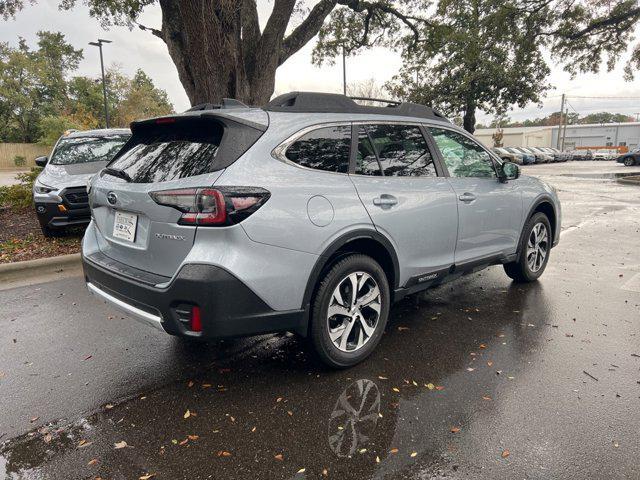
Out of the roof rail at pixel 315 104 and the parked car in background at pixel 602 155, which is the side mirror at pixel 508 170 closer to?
the roof rail at pixel 315 104

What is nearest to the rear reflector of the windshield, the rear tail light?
the rear tail light

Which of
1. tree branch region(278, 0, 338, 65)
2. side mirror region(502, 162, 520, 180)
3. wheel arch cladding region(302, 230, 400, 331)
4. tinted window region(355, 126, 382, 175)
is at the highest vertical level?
tree branch region(278, 0, 338, 65)

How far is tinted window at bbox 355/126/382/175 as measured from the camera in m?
3.22

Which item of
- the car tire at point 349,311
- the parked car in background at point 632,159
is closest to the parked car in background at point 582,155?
the parked car in background at point 632,159

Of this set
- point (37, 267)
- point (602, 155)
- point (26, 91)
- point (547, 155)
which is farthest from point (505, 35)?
point (26, 91)

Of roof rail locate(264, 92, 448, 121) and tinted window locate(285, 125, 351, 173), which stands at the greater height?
roof rail locate(264, 92, 448, 121)

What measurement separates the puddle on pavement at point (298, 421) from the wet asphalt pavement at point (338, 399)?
10mm

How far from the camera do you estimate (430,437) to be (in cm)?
246

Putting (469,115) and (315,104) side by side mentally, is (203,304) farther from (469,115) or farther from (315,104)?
(469,115)

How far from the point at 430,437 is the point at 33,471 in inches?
82.4

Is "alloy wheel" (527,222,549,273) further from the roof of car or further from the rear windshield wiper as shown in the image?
the roof of car

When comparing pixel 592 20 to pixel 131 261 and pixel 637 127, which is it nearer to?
pixel 131 261

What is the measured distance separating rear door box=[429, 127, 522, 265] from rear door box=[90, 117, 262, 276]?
2.02 m

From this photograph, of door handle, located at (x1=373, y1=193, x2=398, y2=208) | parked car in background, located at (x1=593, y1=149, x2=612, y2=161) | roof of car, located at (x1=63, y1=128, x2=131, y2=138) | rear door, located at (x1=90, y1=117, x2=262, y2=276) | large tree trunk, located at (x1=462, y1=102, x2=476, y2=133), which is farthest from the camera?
parked car in background, located at (x1=593, y1=149, x2=612, y2=161)
